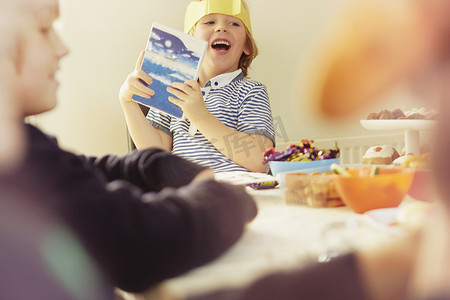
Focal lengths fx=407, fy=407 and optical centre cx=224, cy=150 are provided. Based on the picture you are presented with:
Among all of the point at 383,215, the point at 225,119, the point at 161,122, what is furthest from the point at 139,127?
the point at 383,215

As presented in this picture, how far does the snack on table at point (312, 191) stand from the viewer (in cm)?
50

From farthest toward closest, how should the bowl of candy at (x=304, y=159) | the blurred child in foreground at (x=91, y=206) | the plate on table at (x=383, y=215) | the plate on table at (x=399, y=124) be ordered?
the plate on table at (x=399, y=124) → the bowl of candy at (x=304, y=159) → the plate on table at (x=383, y=215) → the blurred child in foreground at (x=91, y=206)

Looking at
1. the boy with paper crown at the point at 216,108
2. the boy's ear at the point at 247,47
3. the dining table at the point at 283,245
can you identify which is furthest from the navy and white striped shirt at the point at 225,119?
the dining table at the point at 283,245

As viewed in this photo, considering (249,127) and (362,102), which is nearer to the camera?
Result: (362,102)

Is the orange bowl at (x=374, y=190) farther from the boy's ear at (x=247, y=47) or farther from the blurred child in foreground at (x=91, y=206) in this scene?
the boy's ear at (x=247, y=47)

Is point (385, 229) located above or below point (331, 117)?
below

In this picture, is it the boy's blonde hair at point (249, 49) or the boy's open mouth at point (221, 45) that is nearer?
the boy's open mouth at point (221, 45)

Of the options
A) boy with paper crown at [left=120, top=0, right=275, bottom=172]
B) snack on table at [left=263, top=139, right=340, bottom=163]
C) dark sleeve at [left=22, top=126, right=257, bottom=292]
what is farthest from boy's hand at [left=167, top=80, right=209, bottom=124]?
dark sleeve at [left=22, top=126, right=257, bottom=292]

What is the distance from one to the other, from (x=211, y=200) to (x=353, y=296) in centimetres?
13

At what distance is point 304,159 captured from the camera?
693 mm

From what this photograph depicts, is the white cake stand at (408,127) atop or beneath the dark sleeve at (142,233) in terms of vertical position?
beneath

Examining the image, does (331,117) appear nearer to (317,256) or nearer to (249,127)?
(317,256)

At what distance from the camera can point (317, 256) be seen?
0.31 meters

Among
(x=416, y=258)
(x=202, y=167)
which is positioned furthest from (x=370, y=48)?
(x=202, y=167)
